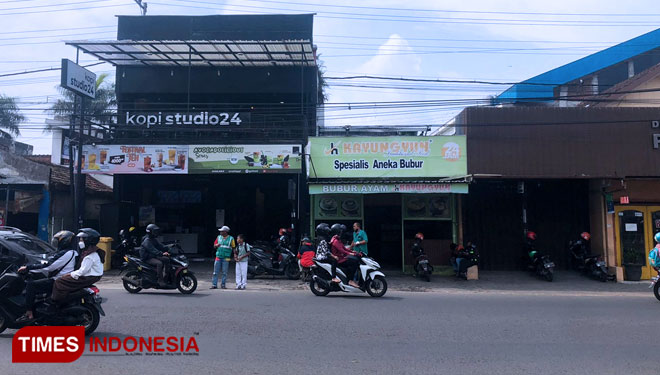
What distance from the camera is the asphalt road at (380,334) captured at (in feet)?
19.7

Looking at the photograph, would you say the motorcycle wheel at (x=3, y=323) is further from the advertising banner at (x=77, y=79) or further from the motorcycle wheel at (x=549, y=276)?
the motorcycle wheel at (x=549, y=276)

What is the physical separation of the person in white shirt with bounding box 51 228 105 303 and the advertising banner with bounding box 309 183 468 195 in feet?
27.3

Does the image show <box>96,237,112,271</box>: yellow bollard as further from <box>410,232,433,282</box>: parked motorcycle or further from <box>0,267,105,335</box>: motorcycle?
<box>410,232,433,282</box>: parked motorcycle

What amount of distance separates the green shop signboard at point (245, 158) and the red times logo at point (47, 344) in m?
9.66

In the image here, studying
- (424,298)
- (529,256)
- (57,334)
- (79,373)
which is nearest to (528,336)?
(424,298)

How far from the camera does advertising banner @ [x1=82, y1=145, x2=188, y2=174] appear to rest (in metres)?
16.4

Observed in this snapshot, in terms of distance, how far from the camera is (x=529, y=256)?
51.3 feet

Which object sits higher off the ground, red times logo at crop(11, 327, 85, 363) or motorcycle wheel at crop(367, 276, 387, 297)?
motorcycle wheel at crop(367, 276, 387, 297)

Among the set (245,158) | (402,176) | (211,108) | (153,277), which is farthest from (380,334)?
(211,108)

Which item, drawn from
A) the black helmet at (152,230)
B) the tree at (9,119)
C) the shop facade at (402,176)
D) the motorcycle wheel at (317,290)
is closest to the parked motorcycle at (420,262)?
the shop facade at (402,176)

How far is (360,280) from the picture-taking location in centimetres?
1155

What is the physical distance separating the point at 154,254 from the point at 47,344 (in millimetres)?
4916

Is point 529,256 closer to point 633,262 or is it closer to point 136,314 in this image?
point 633,262

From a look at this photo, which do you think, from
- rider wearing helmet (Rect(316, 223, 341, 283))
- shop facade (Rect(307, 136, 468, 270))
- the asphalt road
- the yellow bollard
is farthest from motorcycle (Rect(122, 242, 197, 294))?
the yellow bollard
